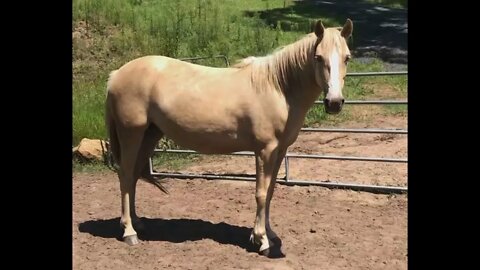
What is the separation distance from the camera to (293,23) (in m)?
14.2

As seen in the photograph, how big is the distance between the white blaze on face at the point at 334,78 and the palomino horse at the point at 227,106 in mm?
119

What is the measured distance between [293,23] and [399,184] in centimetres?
929

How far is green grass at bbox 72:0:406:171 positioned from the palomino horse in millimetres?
4328

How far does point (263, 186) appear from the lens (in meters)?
4.05

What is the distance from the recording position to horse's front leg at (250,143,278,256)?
396 centimetres

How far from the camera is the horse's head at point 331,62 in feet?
11.3

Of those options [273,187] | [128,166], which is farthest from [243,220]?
[128,166]

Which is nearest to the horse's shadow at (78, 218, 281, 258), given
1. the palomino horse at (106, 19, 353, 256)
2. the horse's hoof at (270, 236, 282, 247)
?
the horse's hoof at (270, 236, 282, 247)

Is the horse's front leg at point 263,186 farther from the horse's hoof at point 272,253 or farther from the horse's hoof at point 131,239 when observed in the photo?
the horse's hoof at point 131,239

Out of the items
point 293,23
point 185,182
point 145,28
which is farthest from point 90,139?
point 293,23
